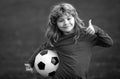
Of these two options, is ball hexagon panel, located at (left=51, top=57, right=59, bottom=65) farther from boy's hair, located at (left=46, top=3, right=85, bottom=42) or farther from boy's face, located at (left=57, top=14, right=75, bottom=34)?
boy's face, located at (left=57, top=14, right=75, bottom=34)

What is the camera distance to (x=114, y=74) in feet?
19.2

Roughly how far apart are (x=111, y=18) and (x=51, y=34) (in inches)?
239

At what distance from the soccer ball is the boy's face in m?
0.37

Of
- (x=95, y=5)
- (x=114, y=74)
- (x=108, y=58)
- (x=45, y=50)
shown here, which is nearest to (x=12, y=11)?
(x=95, y=5)

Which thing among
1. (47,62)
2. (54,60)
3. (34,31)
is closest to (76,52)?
(54,60)

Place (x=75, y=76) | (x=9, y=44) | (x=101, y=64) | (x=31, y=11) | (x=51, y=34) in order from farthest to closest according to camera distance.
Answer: (x=31, y=11)
(x=9, y=44)
(x=101, y=64)
(x=51, y=34)
(x=75, y=76)

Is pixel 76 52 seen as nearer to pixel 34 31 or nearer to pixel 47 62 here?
pixel 47 62

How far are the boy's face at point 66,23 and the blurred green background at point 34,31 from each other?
2.01 metres

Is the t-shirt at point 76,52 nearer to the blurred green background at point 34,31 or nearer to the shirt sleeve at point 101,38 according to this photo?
the shirt sleeve at point 101,38

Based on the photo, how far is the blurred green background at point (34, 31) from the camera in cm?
662

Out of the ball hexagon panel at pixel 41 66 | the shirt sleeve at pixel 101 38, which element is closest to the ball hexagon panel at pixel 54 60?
the ball hexagon panel at pixel 41 66

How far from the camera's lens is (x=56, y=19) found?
4.19 metres

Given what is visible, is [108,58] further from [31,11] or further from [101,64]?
[31,11]

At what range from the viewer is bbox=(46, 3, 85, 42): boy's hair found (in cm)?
411
